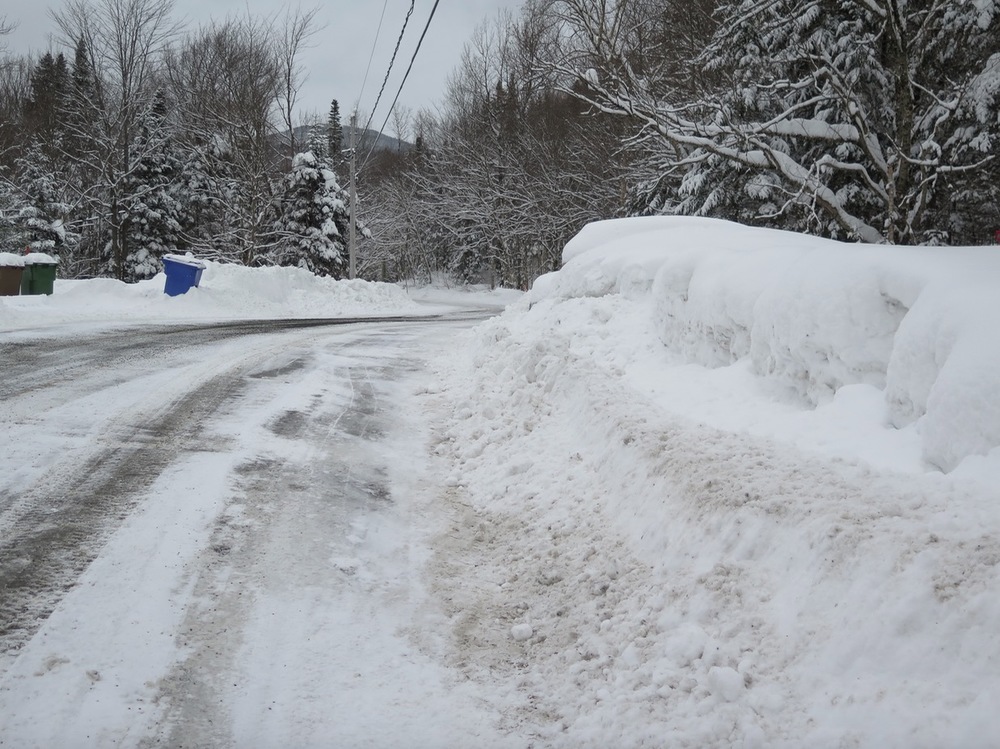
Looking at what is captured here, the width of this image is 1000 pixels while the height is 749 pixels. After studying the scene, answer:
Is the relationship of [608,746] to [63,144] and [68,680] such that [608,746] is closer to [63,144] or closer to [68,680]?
[68,680]

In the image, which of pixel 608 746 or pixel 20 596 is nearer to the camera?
pixel 608 746

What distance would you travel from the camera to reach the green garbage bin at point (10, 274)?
50.2ft

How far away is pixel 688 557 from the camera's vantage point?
339 cm

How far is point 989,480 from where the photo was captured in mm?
2842

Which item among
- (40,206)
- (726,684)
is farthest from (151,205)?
(726,684)

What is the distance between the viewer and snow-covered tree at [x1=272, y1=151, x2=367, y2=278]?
31.0 m

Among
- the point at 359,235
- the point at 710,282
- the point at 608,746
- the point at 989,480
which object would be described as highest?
the point at 359,235

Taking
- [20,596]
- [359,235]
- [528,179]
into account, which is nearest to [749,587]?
[20,596]

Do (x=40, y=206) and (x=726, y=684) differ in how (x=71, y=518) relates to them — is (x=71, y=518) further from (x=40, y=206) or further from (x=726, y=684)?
(x=40, y=206)

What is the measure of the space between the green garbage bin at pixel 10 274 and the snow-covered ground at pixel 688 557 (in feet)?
41.5

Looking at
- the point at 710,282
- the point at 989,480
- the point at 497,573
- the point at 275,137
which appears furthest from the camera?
the point at 275,137

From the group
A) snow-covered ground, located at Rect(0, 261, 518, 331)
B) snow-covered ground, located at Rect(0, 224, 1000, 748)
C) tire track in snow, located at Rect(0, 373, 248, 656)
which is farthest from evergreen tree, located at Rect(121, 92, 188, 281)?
snow-covered ground, located at Rect(0, 224, 1000, 748)

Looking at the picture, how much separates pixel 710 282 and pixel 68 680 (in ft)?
16.1

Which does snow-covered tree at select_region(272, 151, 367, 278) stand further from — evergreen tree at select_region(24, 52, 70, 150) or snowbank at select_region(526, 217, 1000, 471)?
snowbank at select_region(526, 217, 1000, 471)
